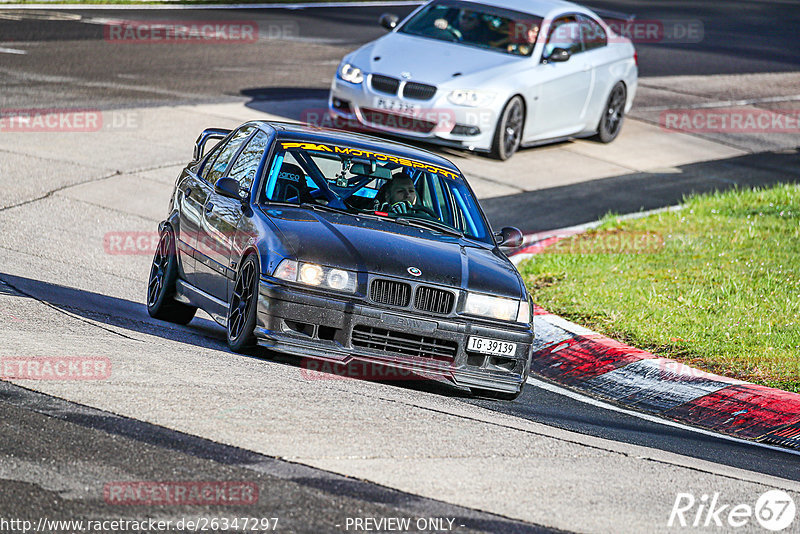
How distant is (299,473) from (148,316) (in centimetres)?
411

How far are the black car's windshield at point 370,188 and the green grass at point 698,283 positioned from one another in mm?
2031

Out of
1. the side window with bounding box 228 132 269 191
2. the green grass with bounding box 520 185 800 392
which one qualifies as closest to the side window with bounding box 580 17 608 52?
the green grass with bounding box 520 185 800 392

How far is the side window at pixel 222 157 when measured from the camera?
30.8ft

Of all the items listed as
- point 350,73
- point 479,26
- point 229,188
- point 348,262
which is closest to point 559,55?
point 479,26

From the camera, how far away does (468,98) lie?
16.1 meters

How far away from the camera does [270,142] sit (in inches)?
349

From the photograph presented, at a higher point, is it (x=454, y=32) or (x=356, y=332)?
(x=454, y=32)

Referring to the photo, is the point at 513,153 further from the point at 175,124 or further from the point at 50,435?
the point at 50,435

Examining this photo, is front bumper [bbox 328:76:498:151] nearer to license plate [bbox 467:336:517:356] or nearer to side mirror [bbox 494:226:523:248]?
side mirror [bbox 494:226:523:248]

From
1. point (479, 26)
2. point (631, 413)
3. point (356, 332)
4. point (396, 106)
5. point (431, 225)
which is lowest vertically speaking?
point (631, 413)

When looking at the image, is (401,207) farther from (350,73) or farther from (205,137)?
(350,73)

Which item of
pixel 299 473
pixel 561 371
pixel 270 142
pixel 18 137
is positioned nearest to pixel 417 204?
pixel 270 142

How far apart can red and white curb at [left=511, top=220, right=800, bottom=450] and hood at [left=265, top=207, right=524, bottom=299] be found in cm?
145

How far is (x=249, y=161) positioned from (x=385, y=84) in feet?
24.5
